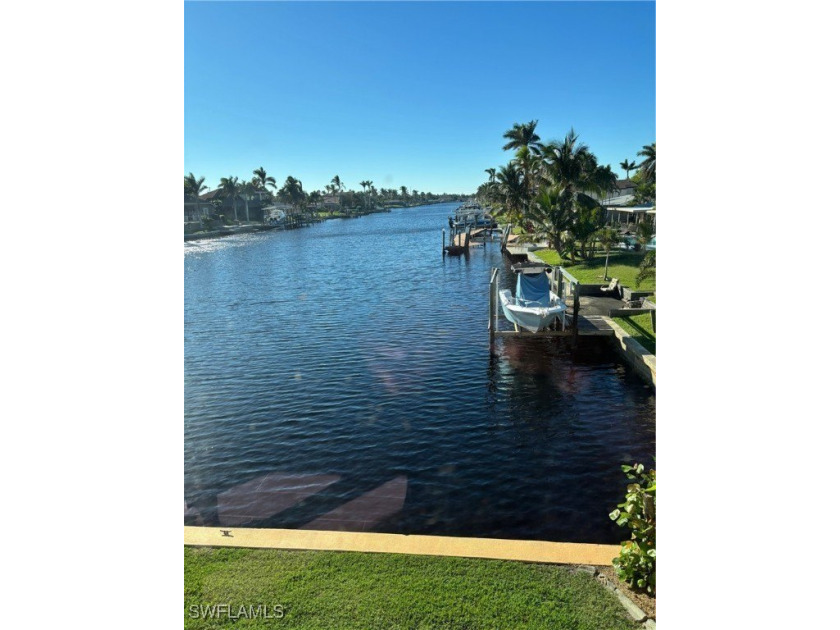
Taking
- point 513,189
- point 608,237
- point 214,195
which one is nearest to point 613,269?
point 608,237

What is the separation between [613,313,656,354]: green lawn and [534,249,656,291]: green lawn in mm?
3351

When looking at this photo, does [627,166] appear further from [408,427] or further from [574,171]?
[408,427]

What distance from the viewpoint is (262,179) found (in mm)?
129625

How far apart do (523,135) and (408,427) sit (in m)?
51.2

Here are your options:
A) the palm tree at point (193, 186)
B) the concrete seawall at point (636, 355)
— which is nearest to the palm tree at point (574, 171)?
the concrete seawall at point (636, 355)

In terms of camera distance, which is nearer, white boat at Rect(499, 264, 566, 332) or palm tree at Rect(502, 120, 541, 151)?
white boat at Rect(499, 264, 566, 332)

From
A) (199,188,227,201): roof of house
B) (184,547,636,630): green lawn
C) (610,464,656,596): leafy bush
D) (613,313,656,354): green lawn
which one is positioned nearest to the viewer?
(184,547,636,630): green lawn

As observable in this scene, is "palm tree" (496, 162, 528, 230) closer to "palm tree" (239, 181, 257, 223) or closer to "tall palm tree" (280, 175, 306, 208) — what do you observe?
"palm tree" (239, 181, 257, 223)

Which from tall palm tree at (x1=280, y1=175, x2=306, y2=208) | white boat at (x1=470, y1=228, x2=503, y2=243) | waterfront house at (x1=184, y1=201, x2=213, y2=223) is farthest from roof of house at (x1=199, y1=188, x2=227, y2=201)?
white boat at (x1=470, y1=228, x2=503, y2=243)

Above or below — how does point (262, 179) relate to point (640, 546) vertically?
above

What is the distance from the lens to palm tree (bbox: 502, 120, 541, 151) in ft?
189

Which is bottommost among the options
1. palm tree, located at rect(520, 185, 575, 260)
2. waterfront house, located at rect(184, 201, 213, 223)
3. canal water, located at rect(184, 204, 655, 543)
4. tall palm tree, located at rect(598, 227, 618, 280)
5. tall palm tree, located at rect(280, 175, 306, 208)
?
canal water, located at rect(184, 204, 655, 543)

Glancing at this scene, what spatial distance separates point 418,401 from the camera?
1405 cm
